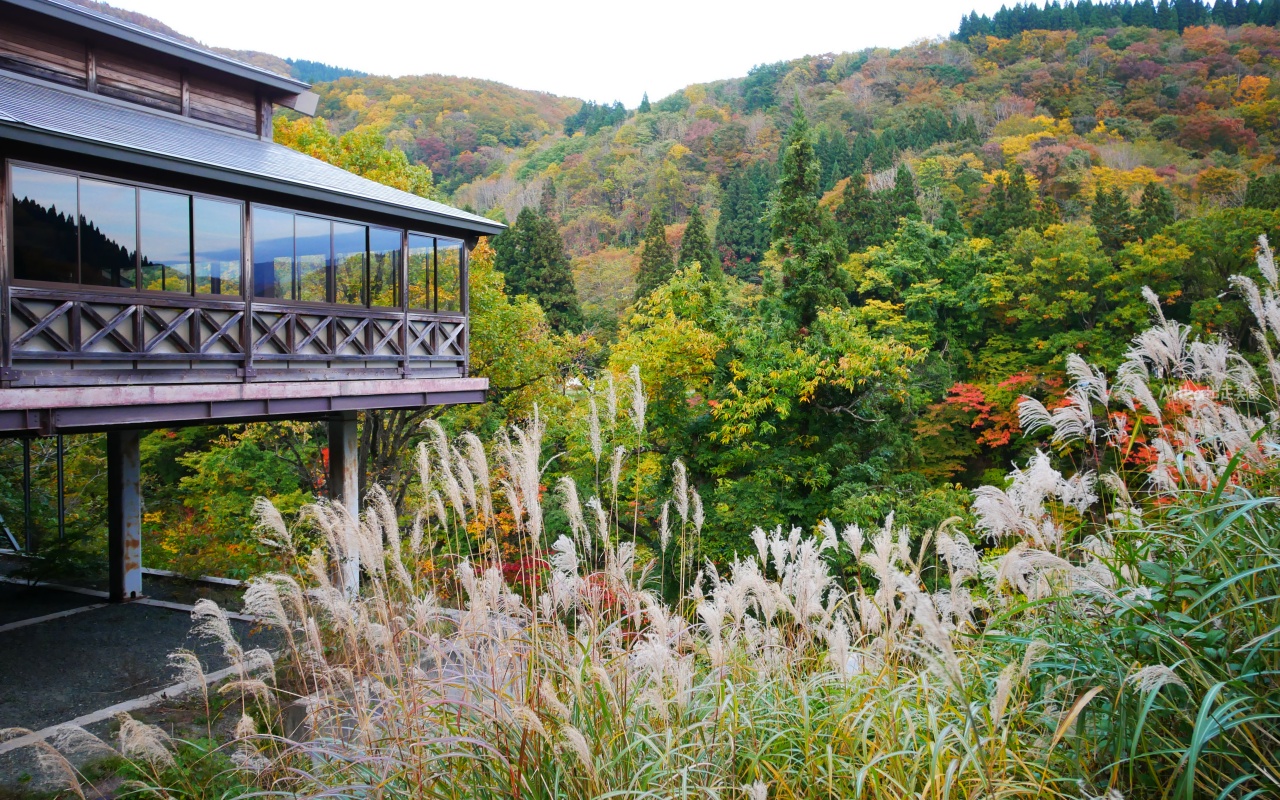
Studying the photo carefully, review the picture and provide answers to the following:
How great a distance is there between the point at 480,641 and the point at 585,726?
84 cm

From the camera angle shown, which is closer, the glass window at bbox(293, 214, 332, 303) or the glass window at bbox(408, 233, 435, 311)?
the glass window at bbox(293, 214, 332, 303)

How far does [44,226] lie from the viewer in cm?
655

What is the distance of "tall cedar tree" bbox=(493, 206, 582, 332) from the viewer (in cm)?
2902

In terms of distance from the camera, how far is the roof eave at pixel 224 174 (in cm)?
609

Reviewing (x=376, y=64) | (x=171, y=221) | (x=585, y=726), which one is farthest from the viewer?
(x=376, y=64)

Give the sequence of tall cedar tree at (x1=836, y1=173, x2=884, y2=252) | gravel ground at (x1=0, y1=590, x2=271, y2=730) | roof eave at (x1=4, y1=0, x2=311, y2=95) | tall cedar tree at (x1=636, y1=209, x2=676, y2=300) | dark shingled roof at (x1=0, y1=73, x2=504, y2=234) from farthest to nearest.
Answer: tall cedar tree at (x1=636, y1=209, x2=676, y2=300)
tall cedar tree at (x1=836, y1=173, x2=884, y2=252)
roof eave at (x1=4, y1=0, x2=311, y2=95)
gravel ground at (x1=0, y1=590, x2=271, y2=730)
dark shingled roof at (x1=0, y1=73, x2=504, y2=234)

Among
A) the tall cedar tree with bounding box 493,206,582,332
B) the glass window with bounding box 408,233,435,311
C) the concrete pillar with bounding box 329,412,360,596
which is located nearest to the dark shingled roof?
the glass window with bounding box 408,233,435,311

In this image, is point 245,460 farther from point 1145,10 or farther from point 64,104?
point 1145,10

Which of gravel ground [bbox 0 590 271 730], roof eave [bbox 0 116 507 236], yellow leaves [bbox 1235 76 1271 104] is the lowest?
gravel ground [bbox 0 590 271 730]

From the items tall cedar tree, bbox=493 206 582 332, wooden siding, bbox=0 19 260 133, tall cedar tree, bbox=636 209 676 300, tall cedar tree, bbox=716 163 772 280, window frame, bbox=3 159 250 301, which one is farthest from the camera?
tall cedar tree, bbox=716 163 772 280

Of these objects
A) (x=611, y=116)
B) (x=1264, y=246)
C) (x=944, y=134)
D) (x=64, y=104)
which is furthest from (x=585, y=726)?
(x=611, y=116)

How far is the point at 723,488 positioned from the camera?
1527cm

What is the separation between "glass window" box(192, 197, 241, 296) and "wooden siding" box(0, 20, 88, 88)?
353 cm

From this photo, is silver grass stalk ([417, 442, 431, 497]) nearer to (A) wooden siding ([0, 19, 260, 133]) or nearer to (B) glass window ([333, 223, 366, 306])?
(B) glass window ([333, 223, 366, 306])
